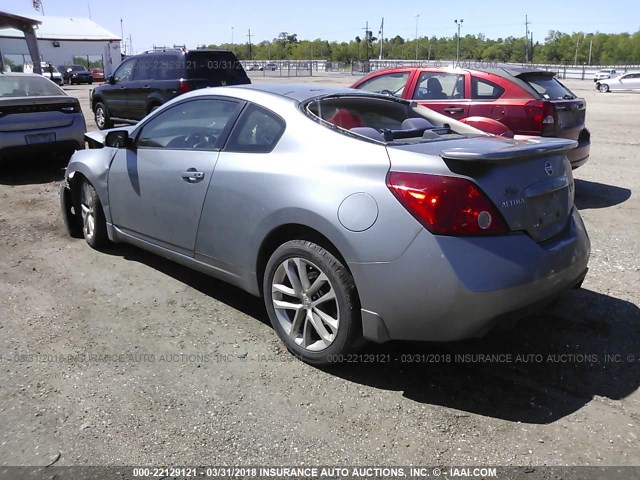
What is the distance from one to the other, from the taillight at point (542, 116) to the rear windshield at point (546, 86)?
25 cm

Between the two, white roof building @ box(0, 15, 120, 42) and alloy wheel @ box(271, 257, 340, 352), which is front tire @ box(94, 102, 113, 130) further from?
white roof building @ box(0, 15, 120, 42)

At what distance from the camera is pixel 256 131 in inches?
147

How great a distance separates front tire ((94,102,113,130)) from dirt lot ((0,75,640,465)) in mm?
10575

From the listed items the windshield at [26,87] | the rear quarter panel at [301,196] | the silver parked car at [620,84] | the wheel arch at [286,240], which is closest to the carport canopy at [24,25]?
the windshield at [26,87]

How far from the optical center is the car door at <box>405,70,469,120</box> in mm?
7637

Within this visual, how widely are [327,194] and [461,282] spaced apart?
0.85 metres

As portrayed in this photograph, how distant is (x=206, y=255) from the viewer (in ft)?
13.0

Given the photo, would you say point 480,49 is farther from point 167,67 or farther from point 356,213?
point 356,213

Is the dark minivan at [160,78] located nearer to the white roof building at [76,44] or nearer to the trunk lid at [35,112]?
the trunk lid at [35,112]

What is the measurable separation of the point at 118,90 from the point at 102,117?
1.37 metres

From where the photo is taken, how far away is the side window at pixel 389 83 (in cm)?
832

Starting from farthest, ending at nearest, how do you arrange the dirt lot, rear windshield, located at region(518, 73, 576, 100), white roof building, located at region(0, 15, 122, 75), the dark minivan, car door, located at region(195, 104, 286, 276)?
white roof building, located at region(0, 15, 122, 75) < the dark minivan < rear windshield, located at region(518, 73, 576, 100) < car door, located at region(195, 104, 286, 276) < the dirt lot

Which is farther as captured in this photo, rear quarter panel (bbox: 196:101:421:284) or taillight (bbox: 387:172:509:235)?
rear quarter panel (bbox: 196:101:421:284)

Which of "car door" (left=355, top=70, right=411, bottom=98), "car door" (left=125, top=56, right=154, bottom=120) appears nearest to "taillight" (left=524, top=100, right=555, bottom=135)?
"car door" (left=355, top=70, right=411, bottom=98)
